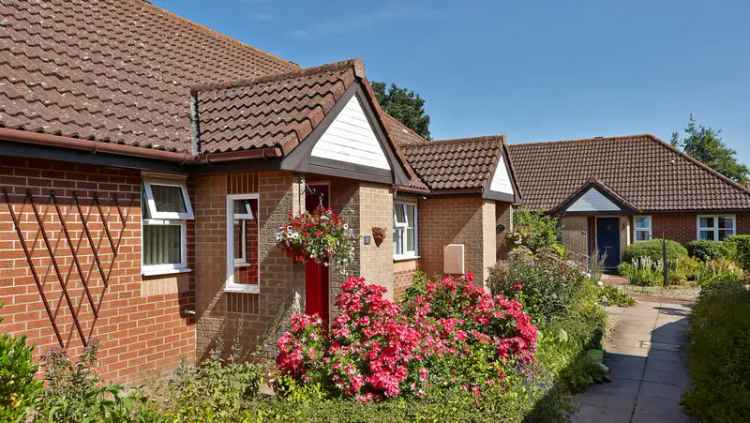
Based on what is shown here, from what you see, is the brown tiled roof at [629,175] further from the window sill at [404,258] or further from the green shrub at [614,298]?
the window sill at [404,258]

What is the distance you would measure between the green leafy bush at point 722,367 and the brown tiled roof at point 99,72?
7.16 m

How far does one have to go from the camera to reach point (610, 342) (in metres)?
9.87

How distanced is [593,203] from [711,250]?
4.77 m

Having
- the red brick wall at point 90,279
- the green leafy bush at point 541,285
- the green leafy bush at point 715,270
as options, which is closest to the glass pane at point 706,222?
the green leafy bush at point 715,270

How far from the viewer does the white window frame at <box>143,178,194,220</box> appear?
22.7 feet

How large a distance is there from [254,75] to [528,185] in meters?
18.4

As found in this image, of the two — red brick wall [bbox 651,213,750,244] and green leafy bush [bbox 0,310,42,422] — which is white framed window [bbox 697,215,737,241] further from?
green leafy bush [bbox 0,310,42,422]

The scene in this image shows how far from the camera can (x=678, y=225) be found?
22391 millimetres

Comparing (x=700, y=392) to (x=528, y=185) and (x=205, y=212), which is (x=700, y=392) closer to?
(x=205, y=212)

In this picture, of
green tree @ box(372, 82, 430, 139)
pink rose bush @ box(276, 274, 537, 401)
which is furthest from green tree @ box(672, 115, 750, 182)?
pink rose bush @ box(276, 274, 537, 401)

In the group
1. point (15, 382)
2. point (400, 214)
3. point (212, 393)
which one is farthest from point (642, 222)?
point (15, 382)

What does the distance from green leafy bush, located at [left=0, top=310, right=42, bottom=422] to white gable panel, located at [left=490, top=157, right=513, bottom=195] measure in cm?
1093

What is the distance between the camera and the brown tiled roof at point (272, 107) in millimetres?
6828

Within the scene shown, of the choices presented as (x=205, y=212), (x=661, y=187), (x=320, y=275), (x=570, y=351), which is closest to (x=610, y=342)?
(x=570, y=351)
